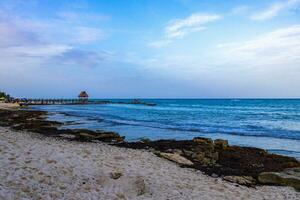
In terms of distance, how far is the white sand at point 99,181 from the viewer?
7137mm

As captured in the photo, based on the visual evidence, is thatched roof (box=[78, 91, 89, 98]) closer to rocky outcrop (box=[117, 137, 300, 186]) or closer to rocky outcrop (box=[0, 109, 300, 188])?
rocky outcrop (box=[0, 109, 300, 188])

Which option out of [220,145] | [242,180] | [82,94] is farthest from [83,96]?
[242,180]

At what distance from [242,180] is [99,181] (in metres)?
4.37

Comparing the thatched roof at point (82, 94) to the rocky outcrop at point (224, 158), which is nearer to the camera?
the rocky outcrop at point (224, 158)

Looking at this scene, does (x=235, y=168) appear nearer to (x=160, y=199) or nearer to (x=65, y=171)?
(x=160, y=199)

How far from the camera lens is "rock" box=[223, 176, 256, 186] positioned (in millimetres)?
9141

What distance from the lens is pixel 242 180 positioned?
30.5 ft

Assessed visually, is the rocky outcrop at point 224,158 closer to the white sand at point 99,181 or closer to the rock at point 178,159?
the rock at point 178,159

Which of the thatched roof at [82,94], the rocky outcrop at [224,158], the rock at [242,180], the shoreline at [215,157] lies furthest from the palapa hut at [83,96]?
the rock at [242,180]

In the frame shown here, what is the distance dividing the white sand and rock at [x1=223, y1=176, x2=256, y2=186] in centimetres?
41

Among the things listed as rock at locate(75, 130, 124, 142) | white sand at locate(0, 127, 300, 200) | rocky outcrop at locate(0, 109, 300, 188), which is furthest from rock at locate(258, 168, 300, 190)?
rock at locate(75, 130, 124, 142)

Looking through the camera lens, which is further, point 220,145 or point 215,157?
point 220,145

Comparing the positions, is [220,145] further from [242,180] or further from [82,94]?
[82,94]

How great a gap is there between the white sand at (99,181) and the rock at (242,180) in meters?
0.41
